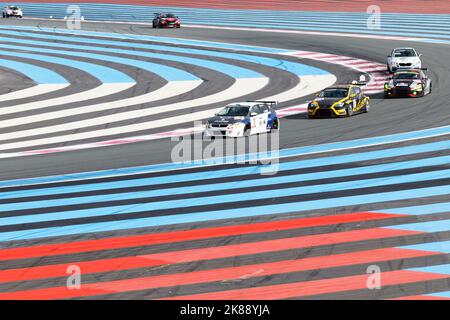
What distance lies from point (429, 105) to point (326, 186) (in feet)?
47.9

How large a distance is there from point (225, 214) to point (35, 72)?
1177 inches

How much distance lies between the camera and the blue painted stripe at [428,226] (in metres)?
19.8

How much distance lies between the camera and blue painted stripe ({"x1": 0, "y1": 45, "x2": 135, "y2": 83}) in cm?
4681

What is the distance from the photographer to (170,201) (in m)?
23.5

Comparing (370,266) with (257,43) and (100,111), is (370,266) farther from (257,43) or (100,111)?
(257,43)

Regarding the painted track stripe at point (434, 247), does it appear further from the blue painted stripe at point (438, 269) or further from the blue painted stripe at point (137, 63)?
the blue painted stripe at point (137, 63)

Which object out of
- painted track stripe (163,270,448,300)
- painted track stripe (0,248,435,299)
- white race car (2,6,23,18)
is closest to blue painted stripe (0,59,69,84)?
white race car (2,6,23,18)

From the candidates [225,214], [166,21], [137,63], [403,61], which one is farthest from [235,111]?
[166,21]

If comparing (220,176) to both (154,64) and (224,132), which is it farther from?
(154,64)

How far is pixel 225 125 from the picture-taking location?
31.9 metres

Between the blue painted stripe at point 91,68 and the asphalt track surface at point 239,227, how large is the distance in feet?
51.5

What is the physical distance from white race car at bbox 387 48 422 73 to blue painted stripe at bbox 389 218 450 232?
2714 cm

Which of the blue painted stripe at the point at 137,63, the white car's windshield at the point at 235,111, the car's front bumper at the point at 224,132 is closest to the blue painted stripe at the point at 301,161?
the car's front bumper at the point at 224,132

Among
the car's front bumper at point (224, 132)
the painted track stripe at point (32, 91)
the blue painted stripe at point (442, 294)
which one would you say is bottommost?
the painted track stripe at point (32, 91)
